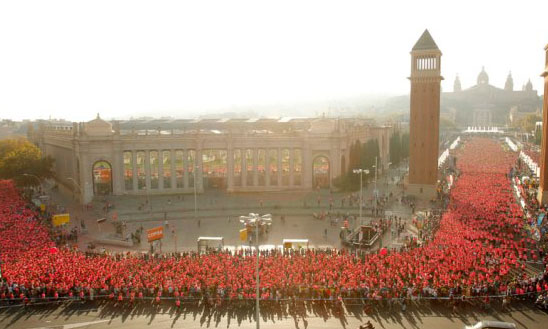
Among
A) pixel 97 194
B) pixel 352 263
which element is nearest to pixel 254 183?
pixel 97 194

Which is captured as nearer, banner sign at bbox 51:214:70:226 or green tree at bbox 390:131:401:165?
banner sign at bbox 51:214:70:226

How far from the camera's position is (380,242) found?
40.8 metres

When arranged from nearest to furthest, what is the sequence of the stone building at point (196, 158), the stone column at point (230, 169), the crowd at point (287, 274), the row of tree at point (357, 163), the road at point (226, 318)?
the road at point (226, 318), the crowd at point (287, 274), the stone building at point (196, 158), the row of tree at point (357, 163), the stone column at point (230, 169)

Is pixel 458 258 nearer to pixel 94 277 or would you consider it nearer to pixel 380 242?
pixel 380 242

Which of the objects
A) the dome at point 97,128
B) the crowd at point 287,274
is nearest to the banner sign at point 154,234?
the crowd at point 287,274

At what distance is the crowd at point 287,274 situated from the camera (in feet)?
94.4

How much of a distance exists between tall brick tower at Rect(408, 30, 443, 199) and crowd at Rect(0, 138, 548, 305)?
3054cm

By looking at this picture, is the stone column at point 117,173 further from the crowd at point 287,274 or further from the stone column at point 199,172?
the crowd at point 287,274

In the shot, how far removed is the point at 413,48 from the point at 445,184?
72.1 ft

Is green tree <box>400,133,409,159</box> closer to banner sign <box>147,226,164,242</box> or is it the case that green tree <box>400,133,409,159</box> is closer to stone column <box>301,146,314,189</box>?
stone column <box>301,146,314,189</box>

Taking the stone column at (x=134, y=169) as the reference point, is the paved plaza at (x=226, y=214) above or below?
below

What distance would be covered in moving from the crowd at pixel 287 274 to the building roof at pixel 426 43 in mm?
36059

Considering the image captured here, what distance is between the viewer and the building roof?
66375mm

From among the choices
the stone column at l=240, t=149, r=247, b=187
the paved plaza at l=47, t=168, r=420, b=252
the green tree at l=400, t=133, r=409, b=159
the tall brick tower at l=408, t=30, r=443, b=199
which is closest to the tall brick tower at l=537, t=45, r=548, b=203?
the tall brick tower at l=408, t=30, r=443, b=199
